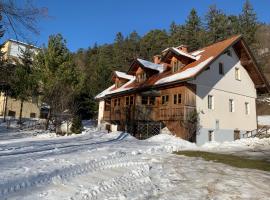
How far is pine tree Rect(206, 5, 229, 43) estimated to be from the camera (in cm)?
5840

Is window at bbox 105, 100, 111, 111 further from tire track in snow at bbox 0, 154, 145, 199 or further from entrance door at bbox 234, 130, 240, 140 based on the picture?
tire track in snow at bbox 0, 154, 145, 199

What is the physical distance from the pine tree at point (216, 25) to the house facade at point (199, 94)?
1083 inches

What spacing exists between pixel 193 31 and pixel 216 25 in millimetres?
4740

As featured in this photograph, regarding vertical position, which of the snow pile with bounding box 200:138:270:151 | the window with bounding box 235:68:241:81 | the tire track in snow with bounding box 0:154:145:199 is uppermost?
the window with bounding box 235:68:241:81

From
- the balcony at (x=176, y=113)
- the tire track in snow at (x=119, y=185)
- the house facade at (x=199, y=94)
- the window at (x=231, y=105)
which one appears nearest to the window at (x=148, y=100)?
the house facade at (x=199, y=94)

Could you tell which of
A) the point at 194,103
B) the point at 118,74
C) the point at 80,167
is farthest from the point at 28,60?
the point at 80,167

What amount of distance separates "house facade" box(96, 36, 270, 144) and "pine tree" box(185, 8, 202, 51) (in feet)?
86.7

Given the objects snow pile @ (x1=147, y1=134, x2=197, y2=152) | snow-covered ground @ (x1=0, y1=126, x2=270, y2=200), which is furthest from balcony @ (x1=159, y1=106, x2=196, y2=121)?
snow-covered ground @ (x1=0, y1=126, x2=270, y2=200)

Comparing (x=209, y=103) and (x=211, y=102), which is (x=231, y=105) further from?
(x=209, y=103)

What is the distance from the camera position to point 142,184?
8.62m

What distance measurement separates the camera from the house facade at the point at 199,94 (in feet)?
81.9

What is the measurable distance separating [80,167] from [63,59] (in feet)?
90.2

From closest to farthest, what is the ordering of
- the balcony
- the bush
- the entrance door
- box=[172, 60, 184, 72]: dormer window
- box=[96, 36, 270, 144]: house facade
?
the balcony < box=[96, 36, 270, 144]: house facade < the bush < box=[172, 60, 184, 72]: dormer window < the entrance door

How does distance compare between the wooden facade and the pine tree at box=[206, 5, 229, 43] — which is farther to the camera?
the pine tree at box=[206, 5, 229, 43]
